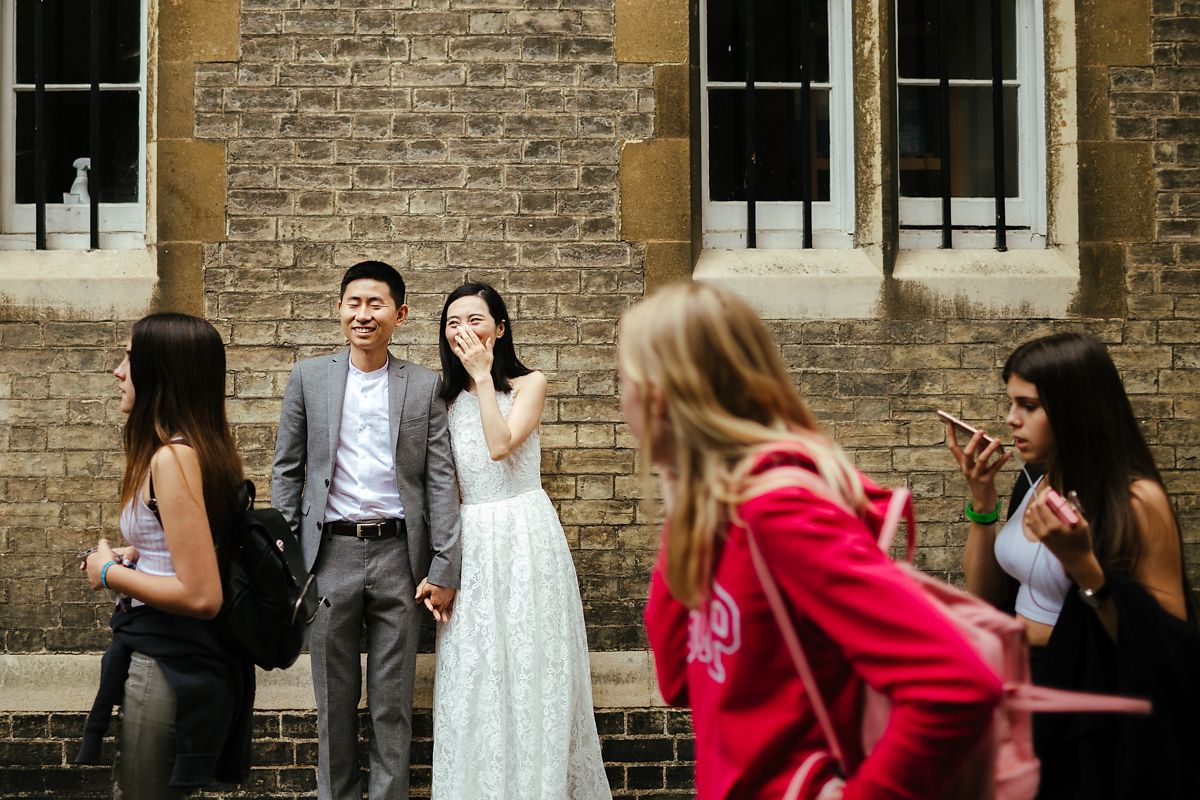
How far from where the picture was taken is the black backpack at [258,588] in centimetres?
305

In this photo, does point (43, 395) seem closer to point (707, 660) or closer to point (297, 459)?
point (297, 459)

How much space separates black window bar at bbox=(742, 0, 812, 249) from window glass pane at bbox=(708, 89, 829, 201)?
0.11ft

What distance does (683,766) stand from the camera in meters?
5.51

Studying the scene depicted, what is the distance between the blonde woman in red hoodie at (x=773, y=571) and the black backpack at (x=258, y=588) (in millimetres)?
1729

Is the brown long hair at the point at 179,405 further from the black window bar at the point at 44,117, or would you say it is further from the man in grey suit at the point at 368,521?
the black window bar at the point at 44,117

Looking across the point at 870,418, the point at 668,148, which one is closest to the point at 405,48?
the point at 668,148

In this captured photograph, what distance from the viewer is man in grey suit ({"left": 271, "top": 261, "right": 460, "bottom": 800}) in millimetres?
4652

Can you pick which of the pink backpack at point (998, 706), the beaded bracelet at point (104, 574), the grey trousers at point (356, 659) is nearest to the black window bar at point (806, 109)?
the grey trousers at point (356, 659)

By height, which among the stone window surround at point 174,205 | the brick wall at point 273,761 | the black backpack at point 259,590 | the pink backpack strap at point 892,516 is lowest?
the brick wall at point 273,761

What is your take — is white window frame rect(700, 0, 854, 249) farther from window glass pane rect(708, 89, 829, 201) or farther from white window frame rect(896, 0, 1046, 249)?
white window frame rect(896, 0, 1046, 249)

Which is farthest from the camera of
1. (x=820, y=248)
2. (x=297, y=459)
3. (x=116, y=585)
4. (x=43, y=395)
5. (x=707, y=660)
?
(x=820, y=248)

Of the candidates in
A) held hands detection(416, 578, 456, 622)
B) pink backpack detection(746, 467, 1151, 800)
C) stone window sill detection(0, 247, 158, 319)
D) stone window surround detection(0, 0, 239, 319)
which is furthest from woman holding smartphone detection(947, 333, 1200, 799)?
stone window sill detection(0, 247, 158, 319)

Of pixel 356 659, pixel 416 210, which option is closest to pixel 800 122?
pixel 416 210

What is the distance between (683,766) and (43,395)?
11.3 ft
